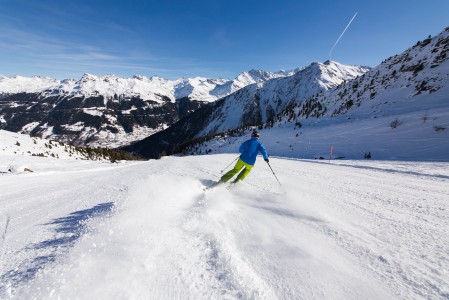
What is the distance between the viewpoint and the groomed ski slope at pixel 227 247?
267 centimetres

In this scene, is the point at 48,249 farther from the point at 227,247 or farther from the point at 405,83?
the point at 405,83

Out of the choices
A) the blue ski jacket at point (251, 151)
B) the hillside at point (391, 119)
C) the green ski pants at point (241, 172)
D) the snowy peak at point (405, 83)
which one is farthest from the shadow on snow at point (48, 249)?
the snowy peak at point (405, 83)

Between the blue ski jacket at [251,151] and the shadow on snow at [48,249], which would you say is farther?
the blue ski jacket at [251,151]

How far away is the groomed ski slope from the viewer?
2666 mm

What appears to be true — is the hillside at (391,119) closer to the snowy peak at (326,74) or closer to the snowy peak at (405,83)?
the snowy peak at (405,83)

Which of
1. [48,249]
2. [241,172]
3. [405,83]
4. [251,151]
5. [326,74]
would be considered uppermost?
[326,74]

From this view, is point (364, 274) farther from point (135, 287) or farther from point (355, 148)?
point (355, 148)

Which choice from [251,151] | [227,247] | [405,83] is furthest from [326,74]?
[227,247]

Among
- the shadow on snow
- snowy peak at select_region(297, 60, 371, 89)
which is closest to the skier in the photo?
the shadow on snow

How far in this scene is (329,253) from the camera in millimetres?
3512

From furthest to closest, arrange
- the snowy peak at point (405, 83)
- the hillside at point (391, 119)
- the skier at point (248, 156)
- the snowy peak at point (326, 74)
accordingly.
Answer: the snowy peak at point (326, 74) < the snowy peak at point (405, 83) < the hillside at point (391, 119) < the skier at point (248, 156)


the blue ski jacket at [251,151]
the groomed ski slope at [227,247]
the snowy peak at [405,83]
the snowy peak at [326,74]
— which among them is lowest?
the groomed ski slope at [227,247]

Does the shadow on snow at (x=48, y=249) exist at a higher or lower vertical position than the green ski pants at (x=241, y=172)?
higher

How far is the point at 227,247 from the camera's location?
3.53 m
